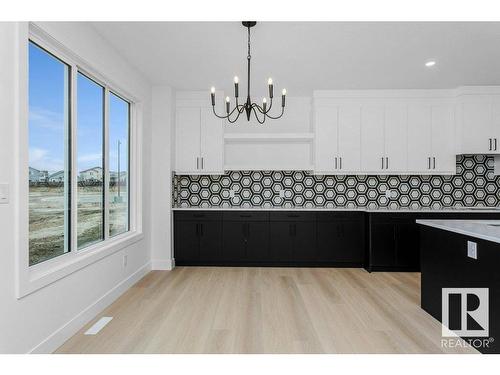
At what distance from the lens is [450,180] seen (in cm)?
510

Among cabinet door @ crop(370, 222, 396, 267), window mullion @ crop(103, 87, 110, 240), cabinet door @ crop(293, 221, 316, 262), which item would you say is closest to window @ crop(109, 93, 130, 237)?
window mullion @ crop(103, 87, 110, 240)

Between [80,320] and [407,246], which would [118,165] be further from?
[407,246]

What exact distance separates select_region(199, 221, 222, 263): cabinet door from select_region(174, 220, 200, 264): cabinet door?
0.25 feet

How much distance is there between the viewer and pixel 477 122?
15.5ft

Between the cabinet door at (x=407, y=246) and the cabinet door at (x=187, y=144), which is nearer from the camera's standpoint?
the cabinet door at (x=407, y=246)

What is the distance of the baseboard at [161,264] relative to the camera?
4598 millimetres

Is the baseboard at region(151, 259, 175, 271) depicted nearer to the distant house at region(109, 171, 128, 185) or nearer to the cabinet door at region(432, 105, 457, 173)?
the distant house at region(109, 171, 128, 185)

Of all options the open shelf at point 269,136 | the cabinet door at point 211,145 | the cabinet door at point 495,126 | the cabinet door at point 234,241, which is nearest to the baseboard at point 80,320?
the cabinet door at point 234,241

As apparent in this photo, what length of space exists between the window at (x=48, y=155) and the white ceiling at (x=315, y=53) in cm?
72

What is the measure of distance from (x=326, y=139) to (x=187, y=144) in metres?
2.18

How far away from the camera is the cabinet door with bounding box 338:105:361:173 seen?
4867 millimetres

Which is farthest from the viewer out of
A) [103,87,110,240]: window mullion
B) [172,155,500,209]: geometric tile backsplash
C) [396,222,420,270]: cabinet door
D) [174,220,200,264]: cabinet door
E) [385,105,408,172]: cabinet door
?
[172,155,500,209]: geometric tile backsplash

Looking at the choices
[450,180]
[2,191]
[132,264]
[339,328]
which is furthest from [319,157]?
[2,191]

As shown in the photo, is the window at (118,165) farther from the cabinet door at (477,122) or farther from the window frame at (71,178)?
the cabinet door at (477,122)
